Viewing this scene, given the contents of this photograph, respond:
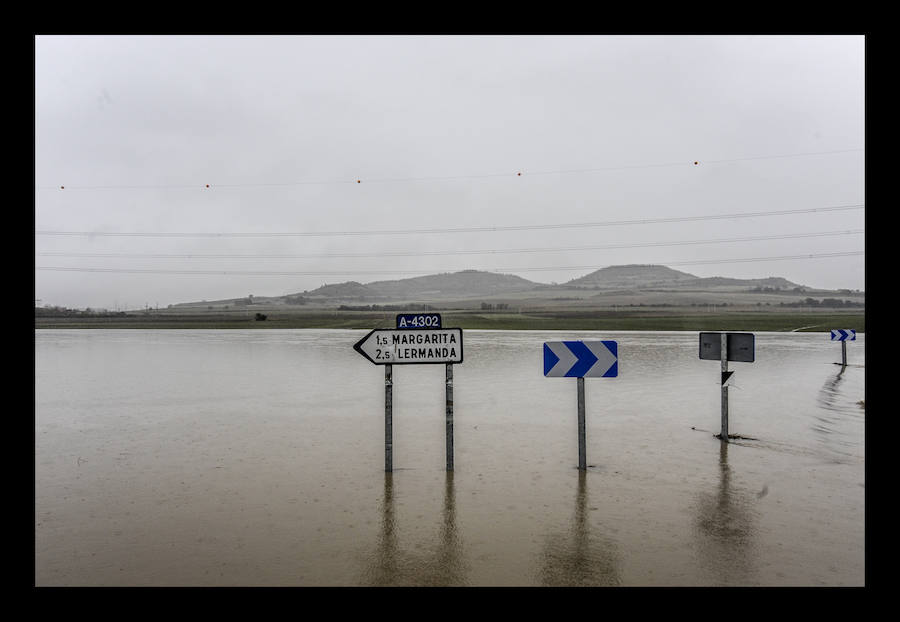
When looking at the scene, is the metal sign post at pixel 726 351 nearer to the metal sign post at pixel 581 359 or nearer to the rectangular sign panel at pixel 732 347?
the rectangular sign panel at pixel 732 347

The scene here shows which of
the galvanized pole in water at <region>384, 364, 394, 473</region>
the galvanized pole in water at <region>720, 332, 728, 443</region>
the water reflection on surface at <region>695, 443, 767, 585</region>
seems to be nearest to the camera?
the water reflection on surface at <region>695, 443, 767, 585</region>

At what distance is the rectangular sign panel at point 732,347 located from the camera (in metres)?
8.76

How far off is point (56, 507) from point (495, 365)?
15110 mm

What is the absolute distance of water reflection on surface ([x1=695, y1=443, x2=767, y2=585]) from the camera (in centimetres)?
423

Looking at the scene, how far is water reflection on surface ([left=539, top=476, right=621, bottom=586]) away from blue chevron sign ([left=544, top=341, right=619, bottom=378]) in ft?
8.33

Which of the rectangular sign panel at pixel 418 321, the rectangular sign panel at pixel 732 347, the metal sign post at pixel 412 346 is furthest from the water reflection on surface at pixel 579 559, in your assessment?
the rectangular sign panel at pixel 732 347

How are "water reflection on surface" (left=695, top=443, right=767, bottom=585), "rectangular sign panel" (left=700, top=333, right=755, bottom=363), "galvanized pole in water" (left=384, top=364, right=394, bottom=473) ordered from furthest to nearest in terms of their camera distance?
"rectangular sign panel" (left=700, top=333, right=755, bottom=363), "galvanized pole in water" (left=384, top=364, right=394, bottom=473), "water reflection on surface" (left=695, top=443, right=767, bottom=585)

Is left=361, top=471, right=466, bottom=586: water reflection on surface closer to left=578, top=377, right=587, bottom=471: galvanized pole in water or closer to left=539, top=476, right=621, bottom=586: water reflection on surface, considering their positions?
left=539, top=476, right=621, bottom=586: water reflection on surface

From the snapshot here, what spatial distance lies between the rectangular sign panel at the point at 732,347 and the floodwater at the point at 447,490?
1325mm

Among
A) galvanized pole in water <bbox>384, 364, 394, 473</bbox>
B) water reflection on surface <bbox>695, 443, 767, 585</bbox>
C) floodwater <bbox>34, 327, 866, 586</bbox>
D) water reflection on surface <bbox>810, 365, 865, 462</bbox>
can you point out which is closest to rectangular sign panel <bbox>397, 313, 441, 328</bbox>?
galvanized pole in water <bbox>384, 364, 394, 473</bbox>

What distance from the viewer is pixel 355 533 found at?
4992 millimetres
